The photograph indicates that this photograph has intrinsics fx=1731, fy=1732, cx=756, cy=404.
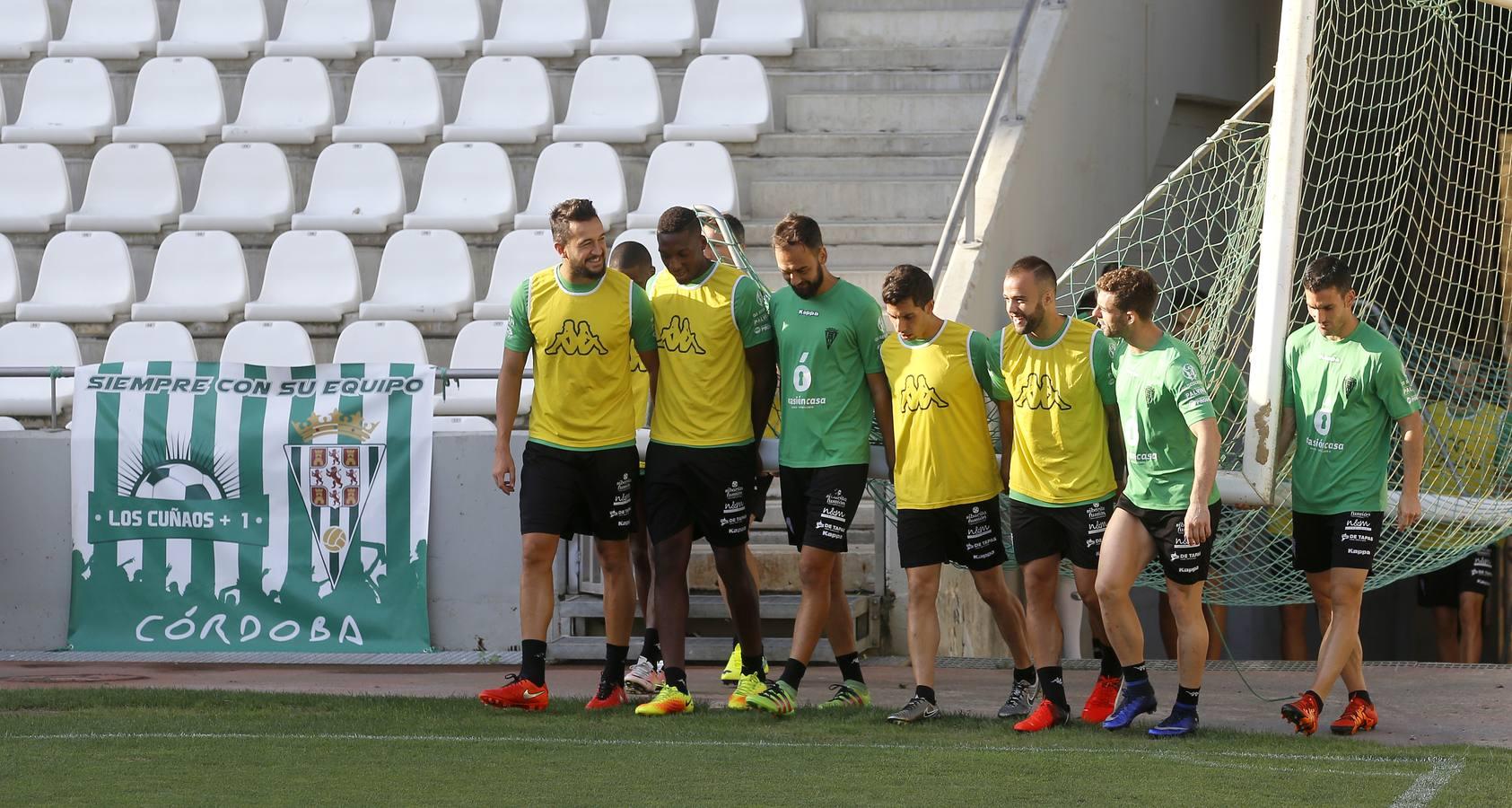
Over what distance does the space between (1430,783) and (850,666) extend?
2.26 metres

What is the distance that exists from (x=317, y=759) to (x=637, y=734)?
1075mm

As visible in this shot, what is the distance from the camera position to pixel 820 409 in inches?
249

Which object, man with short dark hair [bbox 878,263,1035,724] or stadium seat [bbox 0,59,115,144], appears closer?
man with short dark hair [bbox 878,263,1035,724]

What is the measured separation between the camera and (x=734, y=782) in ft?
16.1

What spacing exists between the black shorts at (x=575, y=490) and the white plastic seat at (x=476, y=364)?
2.77 meters

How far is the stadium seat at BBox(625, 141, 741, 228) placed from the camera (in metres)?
10.5

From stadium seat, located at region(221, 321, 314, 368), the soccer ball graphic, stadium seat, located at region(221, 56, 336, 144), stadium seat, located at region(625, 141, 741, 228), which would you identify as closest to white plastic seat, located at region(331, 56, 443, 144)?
stadium seat, located at region(221, 56, 336, 144)

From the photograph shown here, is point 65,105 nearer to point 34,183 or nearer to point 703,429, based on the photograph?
point 34,183

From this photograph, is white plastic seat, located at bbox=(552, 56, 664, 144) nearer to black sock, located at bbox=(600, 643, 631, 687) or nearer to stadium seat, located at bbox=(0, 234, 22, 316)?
stadium seat, located at bbox=(0, 234, 22, 316)

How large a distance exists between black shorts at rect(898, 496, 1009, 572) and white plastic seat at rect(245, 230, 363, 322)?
5.27 m

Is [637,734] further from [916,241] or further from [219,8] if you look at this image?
[219,8]

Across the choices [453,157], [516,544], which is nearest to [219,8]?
[453,157]

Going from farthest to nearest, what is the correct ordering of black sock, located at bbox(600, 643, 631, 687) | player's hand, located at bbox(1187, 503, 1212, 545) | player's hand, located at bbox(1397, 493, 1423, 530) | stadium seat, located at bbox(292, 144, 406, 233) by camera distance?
stadium seat, located at bbox(292, 144, 406, 233)
black sock, located at bbox(600, 643, 631, 687)
player's hand, located at bbox(1397, 493, 1423, 530)
player's hand, located at bbox(1187, 503, 1212, 545)

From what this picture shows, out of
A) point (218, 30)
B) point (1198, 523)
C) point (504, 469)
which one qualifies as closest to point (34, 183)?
point (218, 30)
